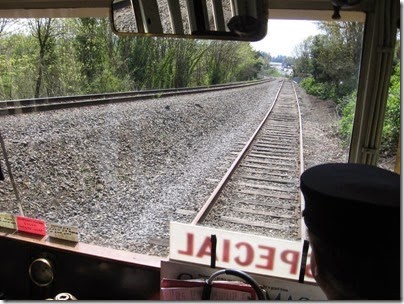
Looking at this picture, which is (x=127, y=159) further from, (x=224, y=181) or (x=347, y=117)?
(x=347, y=117)

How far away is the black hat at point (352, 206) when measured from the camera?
85 cm

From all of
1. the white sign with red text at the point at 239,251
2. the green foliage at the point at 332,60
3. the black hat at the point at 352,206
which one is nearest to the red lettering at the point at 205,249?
the white sign with red text at the point at 239,251

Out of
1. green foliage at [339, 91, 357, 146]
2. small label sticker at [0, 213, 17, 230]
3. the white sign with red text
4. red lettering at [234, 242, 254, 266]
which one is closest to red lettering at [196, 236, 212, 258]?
the white sign with red text

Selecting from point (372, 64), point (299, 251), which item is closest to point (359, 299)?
point (299, 251)

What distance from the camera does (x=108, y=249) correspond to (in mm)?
1810

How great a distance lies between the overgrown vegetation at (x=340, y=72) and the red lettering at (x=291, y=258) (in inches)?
22.9

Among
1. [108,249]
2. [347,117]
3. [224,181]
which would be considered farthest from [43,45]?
[347,117]

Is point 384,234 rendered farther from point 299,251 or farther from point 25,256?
A: point 25,256

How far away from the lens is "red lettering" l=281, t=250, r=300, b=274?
59.2 inches

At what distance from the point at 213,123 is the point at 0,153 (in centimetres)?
159

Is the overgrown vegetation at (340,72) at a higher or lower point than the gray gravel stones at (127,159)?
higher

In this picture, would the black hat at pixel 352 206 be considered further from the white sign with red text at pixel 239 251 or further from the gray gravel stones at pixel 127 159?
the gray gravel stones at pixel 127 159

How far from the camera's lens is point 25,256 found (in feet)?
6.10

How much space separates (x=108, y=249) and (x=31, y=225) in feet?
1.44
